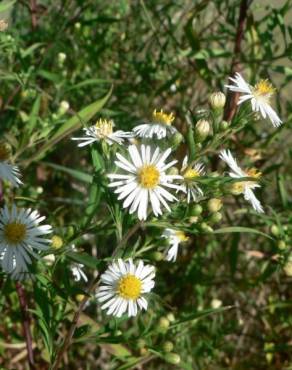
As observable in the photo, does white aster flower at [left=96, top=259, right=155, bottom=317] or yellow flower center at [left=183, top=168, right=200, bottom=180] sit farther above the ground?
yellow flower center at [left=183, top=168, right=200, bottom=180]

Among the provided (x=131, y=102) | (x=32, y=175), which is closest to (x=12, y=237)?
(x=32, y=175)

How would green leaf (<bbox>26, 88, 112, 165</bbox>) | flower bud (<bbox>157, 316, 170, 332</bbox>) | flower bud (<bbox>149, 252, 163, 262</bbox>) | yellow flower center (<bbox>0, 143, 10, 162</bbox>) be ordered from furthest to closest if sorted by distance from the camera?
green leaf (<bbox>26, 88, 112, 165</bbox>), yellow flower center (<bbox>0, 143, 10, 162</bbox>), flower bud (<bbox>157, 316, 170, 332</bbox>), flower bud (<bbox>149, 252, 163, 262</bbox>)

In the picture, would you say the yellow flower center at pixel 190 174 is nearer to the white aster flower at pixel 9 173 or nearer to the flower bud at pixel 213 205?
the flower bud at pixel 213 205

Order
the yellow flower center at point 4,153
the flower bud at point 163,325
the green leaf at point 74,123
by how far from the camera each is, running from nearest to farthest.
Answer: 1. the flower bud at point 163,325
2. the yellow flower center at point 4,153
3. the green leaf at point 74,123

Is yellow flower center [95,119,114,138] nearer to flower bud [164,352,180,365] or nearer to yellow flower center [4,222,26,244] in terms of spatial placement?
yellow flower center [4,222,26,244]

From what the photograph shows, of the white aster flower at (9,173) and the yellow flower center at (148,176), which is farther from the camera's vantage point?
the white aster flower at (9,173)

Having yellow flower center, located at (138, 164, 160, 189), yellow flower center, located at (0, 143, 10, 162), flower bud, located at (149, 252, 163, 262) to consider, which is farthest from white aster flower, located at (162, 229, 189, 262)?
yellow flower center, located at (0, 143, 10, 162)

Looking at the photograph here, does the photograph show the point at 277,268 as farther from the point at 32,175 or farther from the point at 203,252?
the point at 32,175

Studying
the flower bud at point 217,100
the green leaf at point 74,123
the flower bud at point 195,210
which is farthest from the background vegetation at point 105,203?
the flower bud at point 217,100
